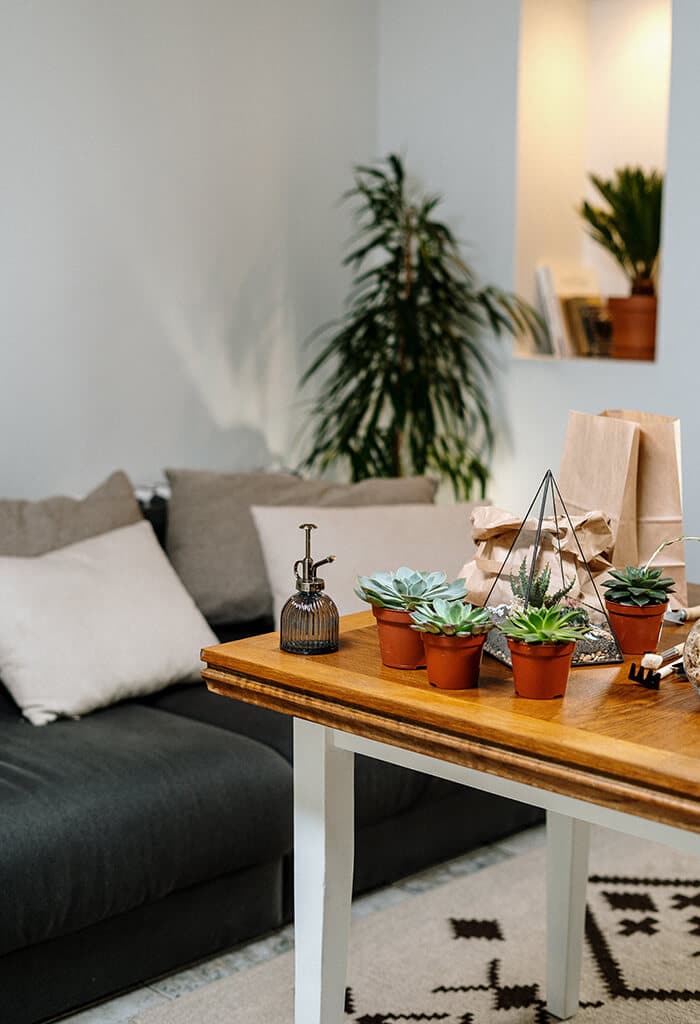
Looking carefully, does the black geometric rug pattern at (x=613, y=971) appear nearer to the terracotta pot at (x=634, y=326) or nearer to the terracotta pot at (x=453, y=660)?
the terracotta pot at (x=453, y=660)

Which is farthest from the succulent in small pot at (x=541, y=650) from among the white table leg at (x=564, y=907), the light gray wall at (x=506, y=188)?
the light gray wall at (x=506, y=188)

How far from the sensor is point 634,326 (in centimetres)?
358

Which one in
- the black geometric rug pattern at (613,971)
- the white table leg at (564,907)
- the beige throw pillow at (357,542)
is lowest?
the black geometric rug pattern at (613,971)

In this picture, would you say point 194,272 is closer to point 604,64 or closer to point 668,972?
point 604,64

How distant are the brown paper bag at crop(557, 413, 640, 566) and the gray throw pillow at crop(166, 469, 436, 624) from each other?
1.33 metres

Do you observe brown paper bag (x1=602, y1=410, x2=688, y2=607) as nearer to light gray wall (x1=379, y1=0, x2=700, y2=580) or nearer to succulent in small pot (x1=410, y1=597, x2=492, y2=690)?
succulent in small pot (x1=410, y1=597, x2=492, y2=690)

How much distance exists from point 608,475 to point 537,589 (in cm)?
30

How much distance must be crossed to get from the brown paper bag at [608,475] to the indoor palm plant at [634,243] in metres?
1.86

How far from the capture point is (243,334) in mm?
3785

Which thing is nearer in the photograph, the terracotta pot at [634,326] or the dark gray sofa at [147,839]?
the dark gray sofa at [147,839]

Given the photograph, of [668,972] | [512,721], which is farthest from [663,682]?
[668,972]

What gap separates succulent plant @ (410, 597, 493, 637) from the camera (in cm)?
142

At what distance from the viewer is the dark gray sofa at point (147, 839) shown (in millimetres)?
2084

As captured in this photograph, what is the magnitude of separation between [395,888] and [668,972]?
63 cm
